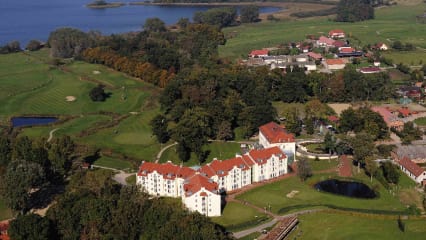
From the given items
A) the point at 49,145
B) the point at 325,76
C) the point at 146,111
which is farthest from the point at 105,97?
the point at 325,76

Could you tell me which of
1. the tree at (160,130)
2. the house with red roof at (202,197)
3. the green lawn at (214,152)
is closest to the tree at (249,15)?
the tree at (160,130)

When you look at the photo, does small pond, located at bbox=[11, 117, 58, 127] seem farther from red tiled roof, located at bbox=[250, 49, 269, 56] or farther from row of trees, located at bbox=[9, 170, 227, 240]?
red tiled roof, located at bbox=[250, 49, 269, 56]

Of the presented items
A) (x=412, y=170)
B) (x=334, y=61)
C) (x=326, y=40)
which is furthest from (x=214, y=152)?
(x=326, y=40)

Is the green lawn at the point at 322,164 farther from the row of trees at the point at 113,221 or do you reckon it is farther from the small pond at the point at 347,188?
the row of trees at the point at 113,221

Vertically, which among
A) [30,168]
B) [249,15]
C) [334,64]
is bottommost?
[30,168]

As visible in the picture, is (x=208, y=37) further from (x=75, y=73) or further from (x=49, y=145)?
(x=49, y=145)

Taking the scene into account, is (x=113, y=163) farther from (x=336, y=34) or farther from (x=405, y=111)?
(x=336, y=34)

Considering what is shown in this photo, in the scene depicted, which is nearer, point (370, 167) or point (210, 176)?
point (210, 176)

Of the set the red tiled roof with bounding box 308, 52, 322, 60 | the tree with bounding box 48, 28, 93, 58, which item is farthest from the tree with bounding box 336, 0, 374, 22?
the tree with bounding box 48, 28, 93, 58
